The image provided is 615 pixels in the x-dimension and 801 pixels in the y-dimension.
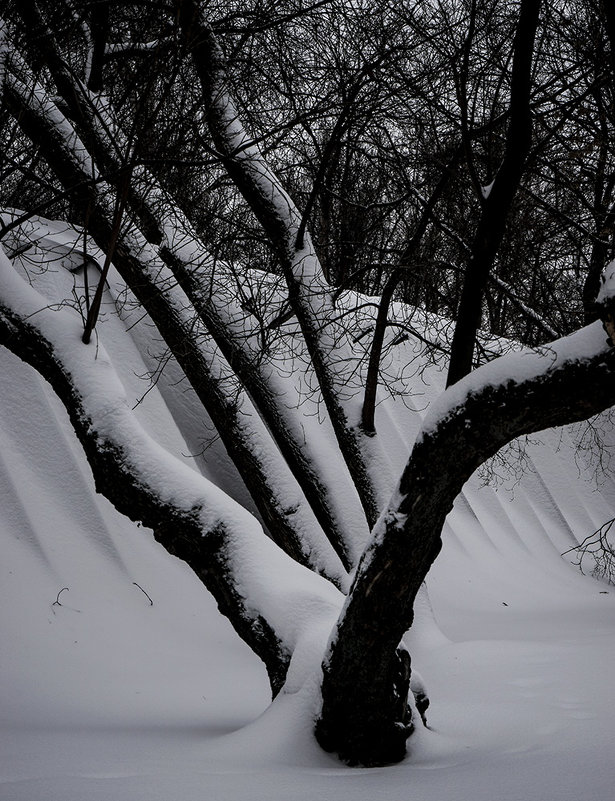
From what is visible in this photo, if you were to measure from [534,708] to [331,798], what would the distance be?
158cm

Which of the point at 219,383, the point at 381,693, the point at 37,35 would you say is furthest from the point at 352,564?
the point at 37,35

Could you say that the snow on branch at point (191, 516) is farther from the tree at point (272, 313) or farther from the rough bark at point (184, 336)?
the rough bark at point (184, 336)

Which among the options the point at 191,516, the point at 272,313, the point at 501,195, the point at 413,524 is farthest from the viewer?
the point at 272,313

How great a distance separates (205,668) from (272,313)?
7.81ft

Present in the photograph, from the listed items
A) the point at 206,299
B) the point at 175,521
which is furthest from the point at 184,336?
the point at 175,521

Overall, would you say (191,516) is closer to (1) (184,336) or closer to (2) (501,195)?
(1) (184,336)

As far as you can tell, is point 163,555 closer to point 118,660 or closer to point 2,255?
point 118,660

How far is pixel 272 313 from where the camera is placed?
16.2 ft

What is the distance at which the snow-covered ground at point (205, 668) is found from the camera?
2.39m

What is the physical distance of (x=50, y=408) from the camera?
6207mm

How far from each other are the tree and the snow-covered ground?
1.31 ft

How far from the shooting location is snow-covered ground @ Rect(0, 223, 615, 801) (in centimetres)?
239

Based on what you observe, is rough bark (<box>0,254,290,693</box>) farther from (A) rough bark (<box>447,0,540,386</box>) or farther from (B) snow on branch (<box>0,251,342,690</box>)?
(A) rough bark (<box>447,0,540,386</box>)

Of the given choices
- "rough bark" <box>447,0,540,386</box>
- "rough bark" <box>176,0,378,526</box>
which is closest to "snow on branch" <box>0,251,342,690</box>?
"rough bark" <box>447,0,540,386</box>
